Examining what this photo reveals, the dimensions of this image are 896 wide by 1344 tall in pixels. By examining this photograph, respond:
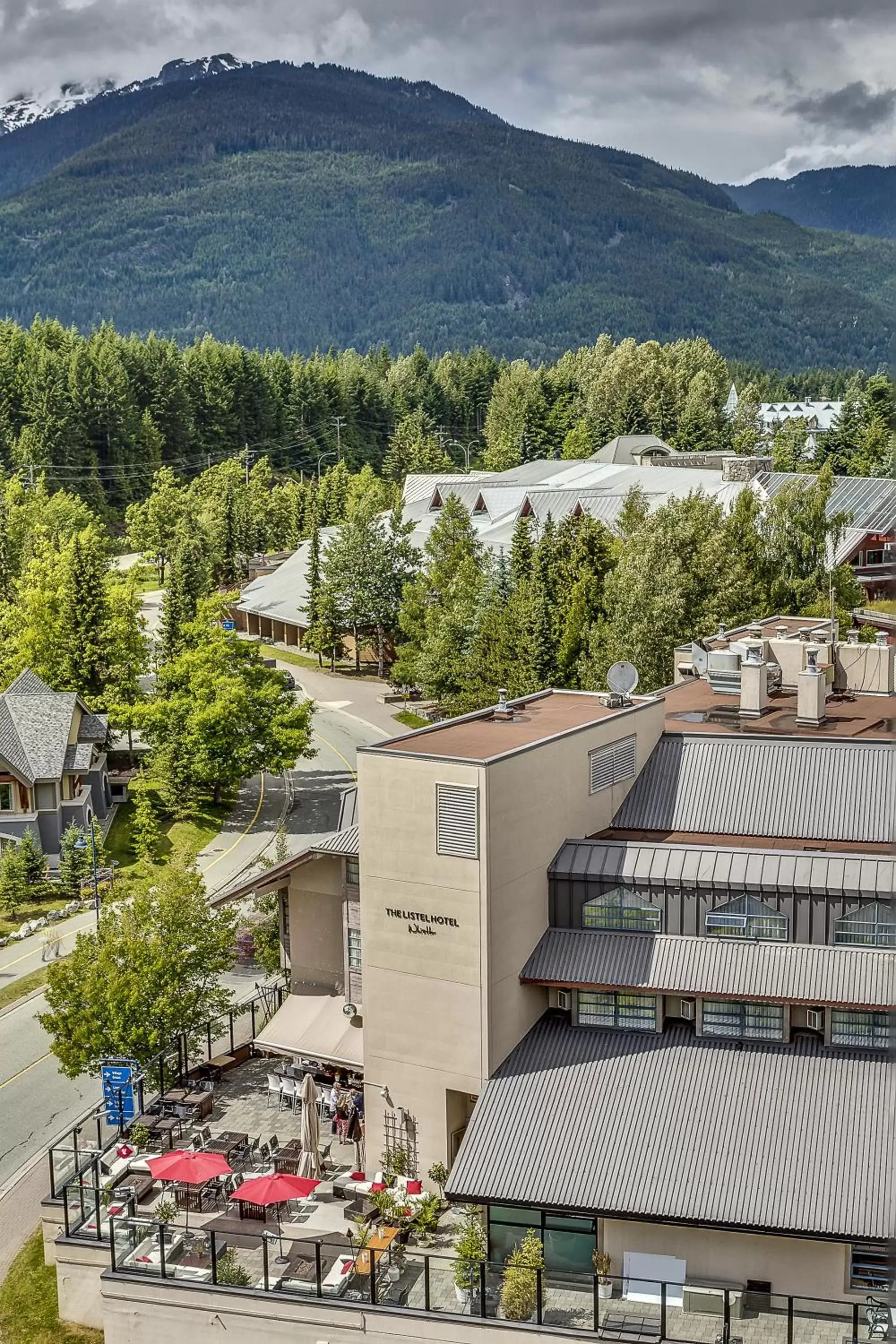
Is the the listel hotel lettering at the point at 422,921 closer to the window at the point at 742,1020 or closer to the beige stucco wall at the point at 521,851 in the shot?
the beige stucco wall at the point at 521,851

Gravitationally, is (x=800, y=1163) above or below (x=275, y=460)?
below

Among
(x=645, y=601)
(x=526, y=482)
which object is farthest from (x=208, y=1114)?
(x=526, y=482)

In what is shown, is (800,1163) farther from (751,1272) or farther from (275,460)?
(275,460)

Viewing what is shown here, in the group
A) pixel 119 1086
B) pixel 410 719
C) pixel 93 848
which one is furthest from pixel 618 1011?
pixel 410 719

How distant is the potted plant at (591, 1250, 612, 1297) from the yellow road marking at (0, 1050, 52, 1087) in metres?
12.8

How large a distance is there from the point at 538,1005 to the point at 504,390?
115m

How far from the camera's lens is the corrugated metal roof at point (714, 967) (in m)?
19.6

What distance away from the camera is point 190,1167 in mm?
19984

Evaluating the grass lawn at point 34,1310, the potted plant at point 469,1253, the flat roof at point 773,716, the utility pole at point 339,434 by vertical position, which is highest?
the utility pole at point 339,434

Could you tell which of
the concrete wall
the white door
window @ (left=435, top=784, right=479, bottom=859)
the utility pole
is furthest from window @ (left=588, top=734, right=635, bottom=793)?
the utility pole

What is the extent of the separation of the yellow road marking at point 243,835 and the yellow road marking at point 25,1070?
8.02 meters

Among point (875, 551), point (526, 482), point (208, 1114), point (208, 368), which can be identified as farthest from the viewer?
point (208, 368)

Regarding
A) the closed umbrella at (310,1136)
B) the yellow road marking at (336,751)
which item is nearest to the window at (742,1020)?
the closed umbrella at (310,1136)

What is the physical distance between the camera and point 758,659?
29703 mm
